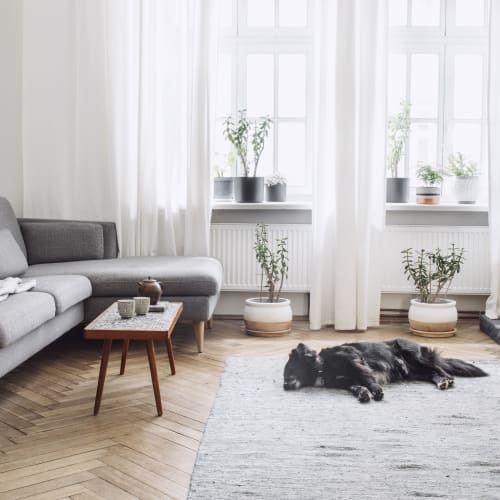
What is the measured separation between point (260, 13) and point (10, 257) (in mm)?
2571

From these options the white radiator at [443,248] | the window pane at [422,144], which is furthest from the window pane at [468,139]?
the white radiator at [443,248]

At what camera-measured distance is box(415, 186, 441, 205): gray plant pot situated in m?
4.80

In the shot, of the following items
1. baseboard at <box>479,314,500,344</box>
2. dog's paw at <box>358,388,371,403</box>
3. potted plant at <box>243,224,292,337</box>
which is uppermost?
potted plant at <box>243,224,292,337</box>

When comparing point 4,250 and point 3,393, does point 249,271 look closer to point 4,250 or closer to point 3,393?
point 4,250

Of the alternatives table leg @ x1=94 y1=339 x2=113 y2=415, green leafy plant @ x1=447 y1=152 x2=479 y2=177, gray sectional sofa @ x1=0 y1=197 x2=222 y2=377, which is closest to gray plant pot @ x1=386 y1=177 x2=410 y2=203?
green leafy plant @ x1=447 y1=152 x2=479 y2=177

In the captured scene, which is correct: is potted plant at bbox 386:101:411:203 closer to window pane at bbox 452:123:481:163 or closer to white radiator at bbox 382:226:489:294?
white radiator at bbox 382:226:489:294

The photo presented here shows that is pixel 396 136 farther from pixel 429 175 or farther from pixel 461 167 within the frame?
pixel 461 167

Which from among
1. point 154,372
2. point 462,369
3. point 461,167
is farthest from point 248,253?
point 154,372

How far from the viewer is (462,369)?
3348mm

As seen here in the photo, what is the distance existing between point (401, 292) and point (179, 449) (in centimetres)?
277

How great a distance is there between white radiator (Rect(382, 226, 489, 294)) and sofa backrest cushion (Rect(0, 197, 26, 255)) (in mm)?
2375

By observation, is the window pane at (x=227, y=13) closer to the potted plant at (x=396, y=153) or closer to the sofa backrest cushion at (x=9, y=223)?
the potted plant at (x=396, y=153)

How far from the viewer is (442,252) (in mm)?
4801

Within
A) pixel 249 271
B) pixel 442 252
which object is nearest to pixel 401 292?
pixel 442 252
